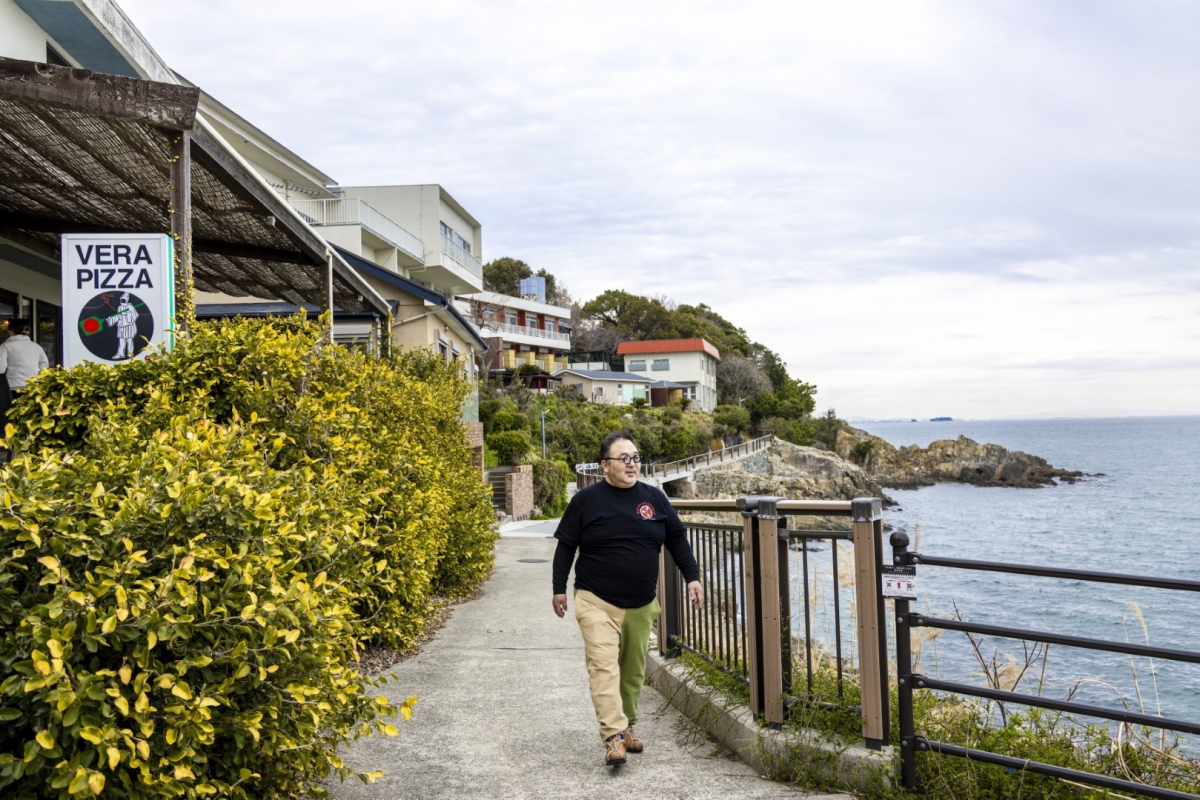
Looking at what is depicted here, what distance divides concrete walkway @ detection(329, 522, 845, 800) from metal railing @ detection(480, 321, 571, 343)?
57.0 meters

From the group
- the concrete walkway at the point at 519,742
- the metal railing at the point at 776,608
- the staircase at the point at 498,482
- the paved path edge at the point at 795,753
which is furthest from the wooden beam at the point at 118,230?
the staircase at the point at 498,482

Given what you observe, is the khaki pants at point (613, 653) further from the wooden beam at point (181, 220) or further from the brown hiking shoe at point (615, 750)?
the wooden beam at point (181, 220)

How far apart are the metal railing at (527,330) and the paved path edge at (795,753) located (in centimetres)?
5951

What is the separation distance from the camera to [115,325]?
7.27 m

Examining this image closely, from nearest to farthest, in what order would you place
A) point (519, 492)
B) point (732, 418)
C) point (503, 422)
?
1. point (519, 492)
2. point (503, 422)
3. point (732, 418)

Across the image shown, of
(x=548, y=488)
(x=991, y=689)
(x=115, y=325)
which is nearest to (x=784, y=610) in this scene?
(x=991, y=689)

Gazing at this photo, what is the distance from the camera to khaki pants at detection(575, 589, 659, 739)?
17.8 feet

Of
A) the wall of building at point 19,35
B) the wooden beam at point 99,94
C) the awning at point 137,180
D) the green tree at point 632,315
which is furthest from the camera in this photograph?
the green tree at point 632,315

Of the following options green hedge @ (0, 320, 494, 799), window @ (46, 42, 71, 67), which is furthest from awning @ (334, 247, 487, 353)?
green hedge @ (0, 320, 494, 799)

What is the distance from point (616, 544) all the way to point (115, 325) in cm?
438

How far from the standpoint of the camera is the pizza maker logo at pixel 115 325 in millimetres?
7160

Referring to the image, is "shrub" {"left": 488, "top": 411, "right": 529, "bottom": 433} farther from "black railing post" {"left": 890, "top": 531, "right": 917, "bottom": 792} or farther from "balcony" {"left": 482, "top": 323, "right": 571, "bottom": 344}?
"black railing post" {"left": 890, "top": 531, "right": 917, "bottom": 792}

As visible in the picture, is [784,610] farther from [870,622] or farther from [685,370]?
[685,370]

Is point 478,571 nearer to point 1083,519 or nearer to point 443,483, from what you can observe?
point 443,483
